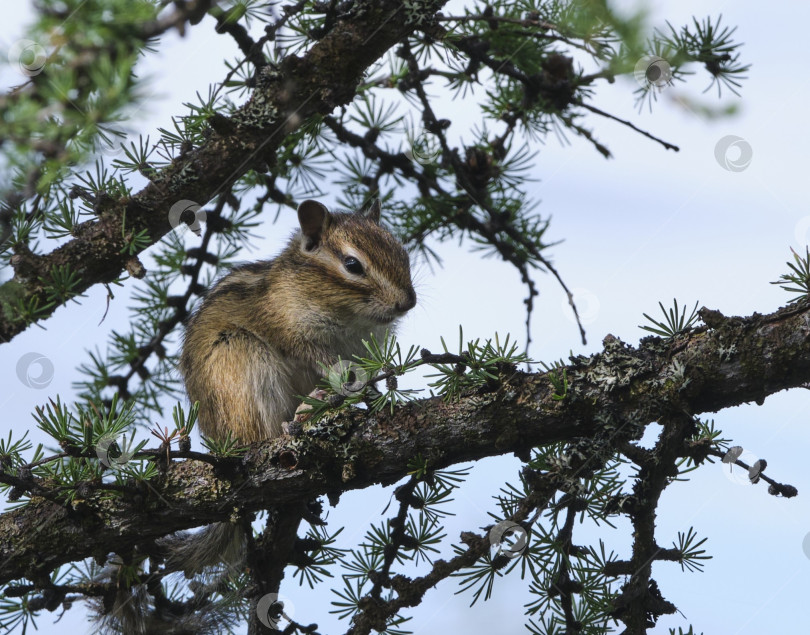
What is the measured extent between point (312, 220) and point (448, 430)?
1.63 m

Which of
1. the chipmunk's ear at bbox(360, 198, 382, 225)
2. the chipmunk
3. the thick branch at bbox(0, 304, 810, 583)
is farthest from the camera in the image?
the chipmunk's ear at bbox(360, 198, 382, 225)

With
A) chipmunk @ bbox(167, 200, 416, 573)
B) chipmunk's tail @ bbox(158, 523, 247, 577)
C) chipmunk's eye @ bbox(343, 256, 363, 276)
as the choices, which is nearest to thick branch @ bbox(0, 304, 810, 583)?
chipmunk's tail @ bbox(158, 523, 247, 577)

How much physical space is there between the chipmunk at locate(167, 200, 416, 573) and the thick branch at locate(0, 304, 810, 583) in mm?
637

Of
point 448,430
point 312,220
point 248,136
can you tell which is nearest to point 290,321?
point 312,220

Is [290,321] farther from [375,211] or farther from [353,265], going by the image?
[375,211]

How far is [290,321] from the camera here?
10.9 ft

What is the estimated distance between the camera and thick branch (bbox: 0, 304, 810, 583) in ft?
6.36

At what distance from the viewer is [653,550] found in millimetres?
2010

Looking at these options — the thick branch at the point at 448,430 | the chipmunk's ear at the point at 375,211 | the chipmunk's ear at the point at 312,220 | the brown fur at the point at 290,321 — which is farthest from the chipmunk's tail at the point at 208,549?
the chipmunk's ear at the point at 375,211

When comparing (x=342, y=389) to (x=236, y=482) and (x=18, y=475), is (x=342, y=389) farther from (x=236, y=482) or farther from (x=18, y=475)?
(x=18, y=475)

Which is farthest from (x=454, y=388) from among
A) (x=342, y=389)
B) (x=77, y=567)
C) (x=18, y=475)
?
(x=77, y=567)

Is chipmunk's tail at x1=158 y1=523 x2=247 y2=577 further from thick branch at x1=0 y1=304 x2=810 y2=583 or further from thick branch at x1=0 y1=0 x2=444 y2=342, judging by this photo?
thick branch at x1=0 y1=0 x2=444 y2=342

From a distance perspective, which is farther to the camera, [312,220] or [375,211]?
[375,211]

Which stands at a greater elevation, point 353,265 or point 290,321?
point 353,265
